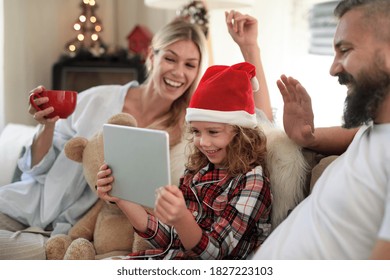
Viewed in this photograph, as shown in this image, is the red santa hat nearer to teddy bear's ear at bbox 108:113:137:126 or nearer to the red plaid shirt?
the red plaid shirt

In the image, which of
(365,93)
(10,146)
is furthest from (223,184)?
(10,146)

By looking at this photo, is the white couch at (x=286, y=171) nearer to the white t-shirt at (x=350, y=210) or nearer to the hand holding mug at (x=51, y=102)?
the white t-shirt at (x=350, y=210)

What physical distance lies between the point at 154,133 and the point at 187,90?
23.6 inches

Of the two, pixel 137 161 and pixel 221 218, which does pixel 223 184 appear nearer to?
pixel 221 218

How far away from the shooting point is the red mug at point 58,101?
118 cm

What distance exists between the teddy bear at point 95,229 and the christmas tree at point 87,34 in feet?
4.34

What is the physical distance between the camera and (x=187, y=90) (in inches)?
56.6

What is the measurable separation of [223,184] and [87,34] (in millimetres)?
1759

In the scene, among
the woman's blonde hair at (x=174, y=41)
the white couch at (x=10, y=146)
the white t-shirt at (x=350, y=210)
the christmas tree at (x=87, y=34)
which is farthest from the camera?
the christmas tree at (x=87, y=34)

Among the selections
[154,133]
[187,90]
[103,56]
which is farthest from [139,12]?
[154,133]

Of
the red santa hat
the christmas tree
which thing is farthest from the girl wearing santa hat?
the christmas tree

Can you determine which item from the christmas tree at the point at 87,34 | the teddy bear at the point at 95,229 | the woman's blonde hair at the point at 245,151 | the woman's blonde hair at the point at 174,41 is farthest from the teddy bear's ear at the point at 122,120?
the christmas tree at the point at 87,34

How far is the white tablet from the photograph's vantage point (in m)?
0.85
